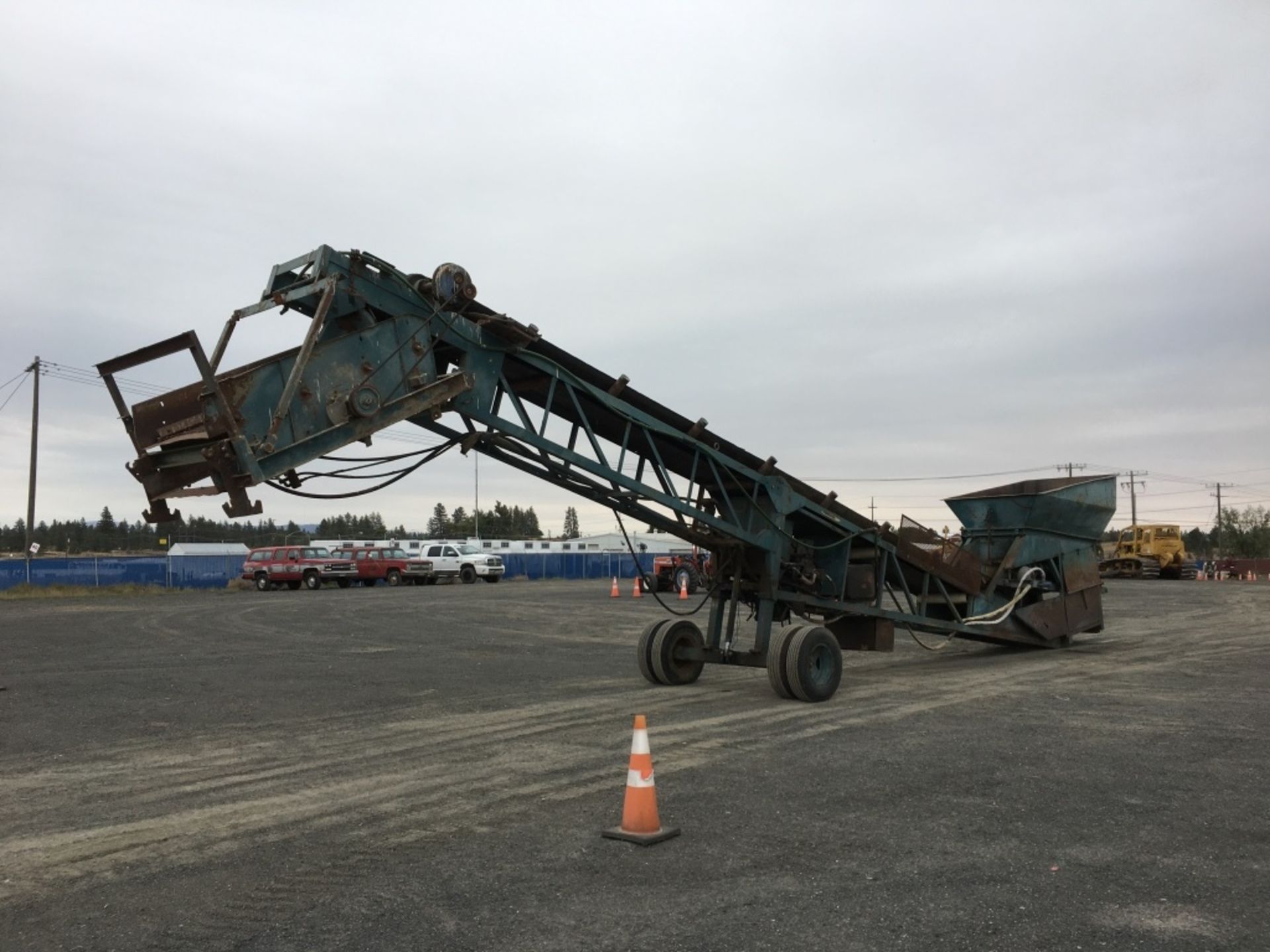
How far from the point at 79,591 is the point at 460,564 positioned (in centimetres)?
1605

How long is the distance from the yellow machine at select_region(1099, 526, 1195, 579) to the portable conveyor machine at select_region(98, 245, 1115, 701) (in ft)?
114

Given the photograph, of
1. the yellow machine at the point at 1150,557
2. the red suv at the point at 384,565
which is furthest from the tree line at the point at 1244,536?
the red suv at the point at 384,565

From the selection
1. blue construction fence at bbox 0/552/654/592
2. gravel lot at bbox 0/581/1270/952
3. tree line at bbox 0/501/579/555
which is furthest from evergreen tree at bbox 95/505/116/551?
gravel lot at bbox 0/581/1270/952

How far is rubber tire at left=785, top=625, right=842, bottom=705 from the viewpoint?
32.7 feet

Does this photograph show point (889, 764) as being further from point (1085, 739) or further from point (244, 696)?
point (244, 696)

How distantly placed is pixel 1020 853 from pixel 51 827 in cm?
560

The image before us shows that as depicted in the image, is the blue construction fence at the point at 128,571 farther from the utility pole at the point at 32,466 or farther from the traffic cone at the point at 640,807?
the traffic cone at the point at 640,807

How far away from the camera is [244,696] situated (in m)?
11.0

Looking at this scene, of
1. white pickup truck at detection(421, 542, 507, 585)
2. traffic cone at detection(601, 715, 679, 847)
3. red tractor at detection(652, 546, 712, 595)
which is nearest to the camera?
traffic cone at detection(601, 715, 679, 847)

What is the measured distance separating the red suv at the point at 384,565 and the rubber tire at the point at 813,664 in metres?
33.9

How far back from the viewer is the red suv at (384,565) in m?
41.4

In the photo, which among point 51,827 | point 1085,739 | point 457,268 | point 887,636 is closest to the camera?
point 51,827

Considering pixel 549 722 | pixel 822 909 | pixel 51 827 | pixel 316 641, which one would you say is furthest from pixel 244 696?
pixel 822 909

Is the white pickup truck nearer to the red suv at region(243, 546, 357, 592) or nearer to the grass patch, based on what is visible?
the red suv at region(243, 546, 357, 592)
